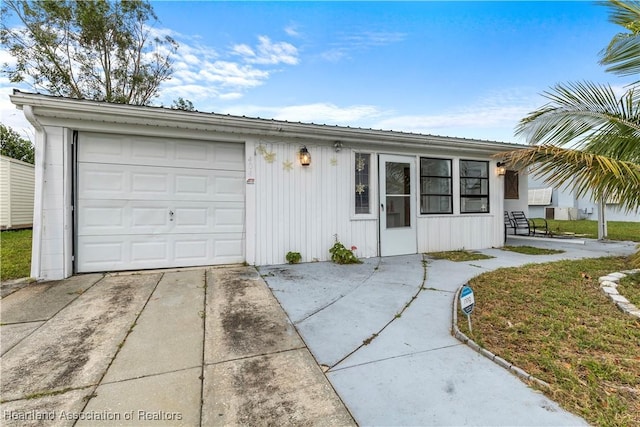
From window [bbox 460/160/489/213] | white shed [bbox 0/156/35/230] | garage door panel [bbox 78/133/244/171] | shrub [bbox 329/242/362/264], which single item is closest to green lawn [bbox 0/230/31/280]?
garage door panel [bbox 78/133/244/171]

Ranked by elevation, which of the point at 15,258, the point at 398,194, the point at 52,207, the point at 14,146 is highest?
the point at 14,146

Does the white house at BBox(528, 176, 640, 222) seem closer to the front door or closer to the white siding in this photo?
the front door

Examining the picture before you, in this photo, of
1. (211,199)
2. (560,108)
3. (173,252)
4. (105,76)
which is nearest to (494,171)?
(560,108)

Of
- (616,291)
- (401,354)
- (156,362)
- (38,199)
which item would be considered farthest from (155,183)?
(616,291)

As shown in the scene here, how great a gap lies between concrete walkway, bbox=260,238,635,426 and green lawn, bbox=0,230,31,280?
151 inches

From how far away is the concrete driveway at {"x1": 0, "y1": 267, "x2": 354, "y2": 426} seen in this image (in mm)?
1563

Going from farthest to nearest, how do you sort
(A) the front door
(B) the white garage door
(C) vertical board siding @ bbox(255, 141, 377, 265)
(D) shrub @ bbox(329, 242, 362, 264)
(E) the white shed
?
(E) the white shed, (A) the front door, (D) shrub @ bbox(329, 242, 362, 264), (C) vertical board siding @ bbox(255, 141, 377, 265), (B) the white garage door

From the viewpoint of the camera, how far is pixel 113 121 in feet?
13.7

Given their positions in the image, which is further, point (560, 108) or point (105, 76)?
point (105, 76)

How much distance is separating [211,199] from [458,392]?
4375mm

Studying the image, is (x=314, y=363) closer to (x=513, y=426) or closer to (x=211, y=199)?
(x=513, y=426)

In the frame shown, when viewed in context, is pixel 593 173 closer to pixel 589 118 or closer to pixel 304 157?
pixel 589 118

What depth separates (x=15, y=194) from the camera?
9.62 m

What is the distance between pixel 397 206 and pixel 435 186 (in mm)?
1167
